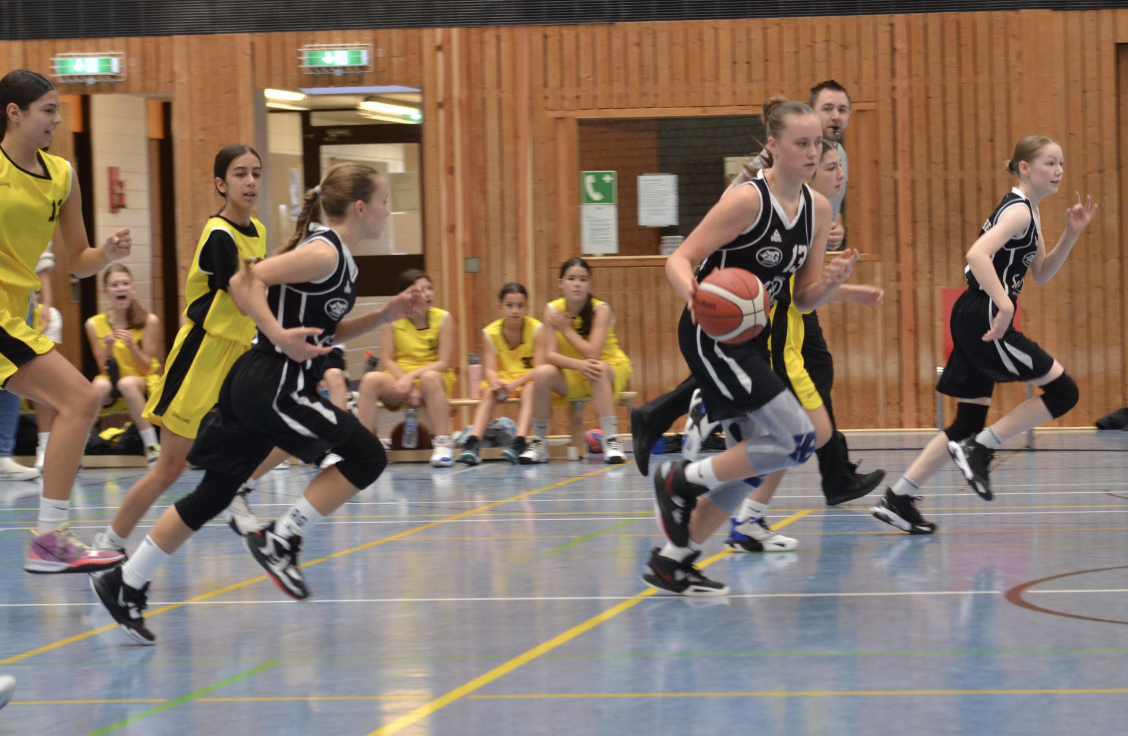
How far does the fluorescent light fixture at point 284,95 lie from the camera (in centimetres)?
1108

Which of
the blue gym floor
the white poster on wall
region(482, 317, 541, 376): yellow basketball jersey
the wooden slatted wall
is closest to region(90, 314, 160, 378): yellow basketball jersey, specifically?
the wooden slatted wall

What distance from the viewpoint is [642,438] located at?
17.5ft

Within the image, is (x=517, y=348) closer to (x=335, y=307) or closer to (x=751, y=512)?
(x=751, y=512)

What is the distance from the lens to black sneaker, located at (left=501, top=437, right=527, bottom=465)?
8859mm

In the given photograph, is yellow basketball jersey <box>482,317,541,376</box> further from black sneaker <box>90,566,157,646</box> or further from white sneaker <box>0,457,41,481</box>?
black sneaker <box>90,566,157,646</box>

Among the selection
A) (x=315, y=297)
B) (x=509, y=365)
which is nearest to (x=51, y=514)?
(x=315, y=297)

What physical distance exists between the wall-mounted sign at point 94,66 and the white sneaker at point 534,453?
5.18m

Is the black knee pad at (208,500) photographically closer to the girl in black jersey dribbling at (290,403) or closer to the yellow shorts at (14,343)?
the girl in black jersey dribbling at (290,403)

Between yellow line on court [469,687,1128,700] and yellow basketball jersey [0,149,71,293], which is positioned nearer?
yellow line on court [469,687,1128,700]

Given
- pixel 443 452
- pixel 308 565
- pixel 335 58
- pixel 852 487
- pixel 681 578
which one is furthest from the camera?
pixel 335 58

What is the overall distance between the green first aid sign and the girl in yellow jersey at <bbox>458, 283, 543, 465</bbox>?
6.19 ft

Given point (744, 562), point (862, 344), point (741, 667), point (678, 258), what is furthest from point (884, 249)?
point (741, 667)

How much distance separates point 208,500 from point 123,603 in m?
0.37

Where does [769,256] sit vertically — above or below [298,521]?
above
